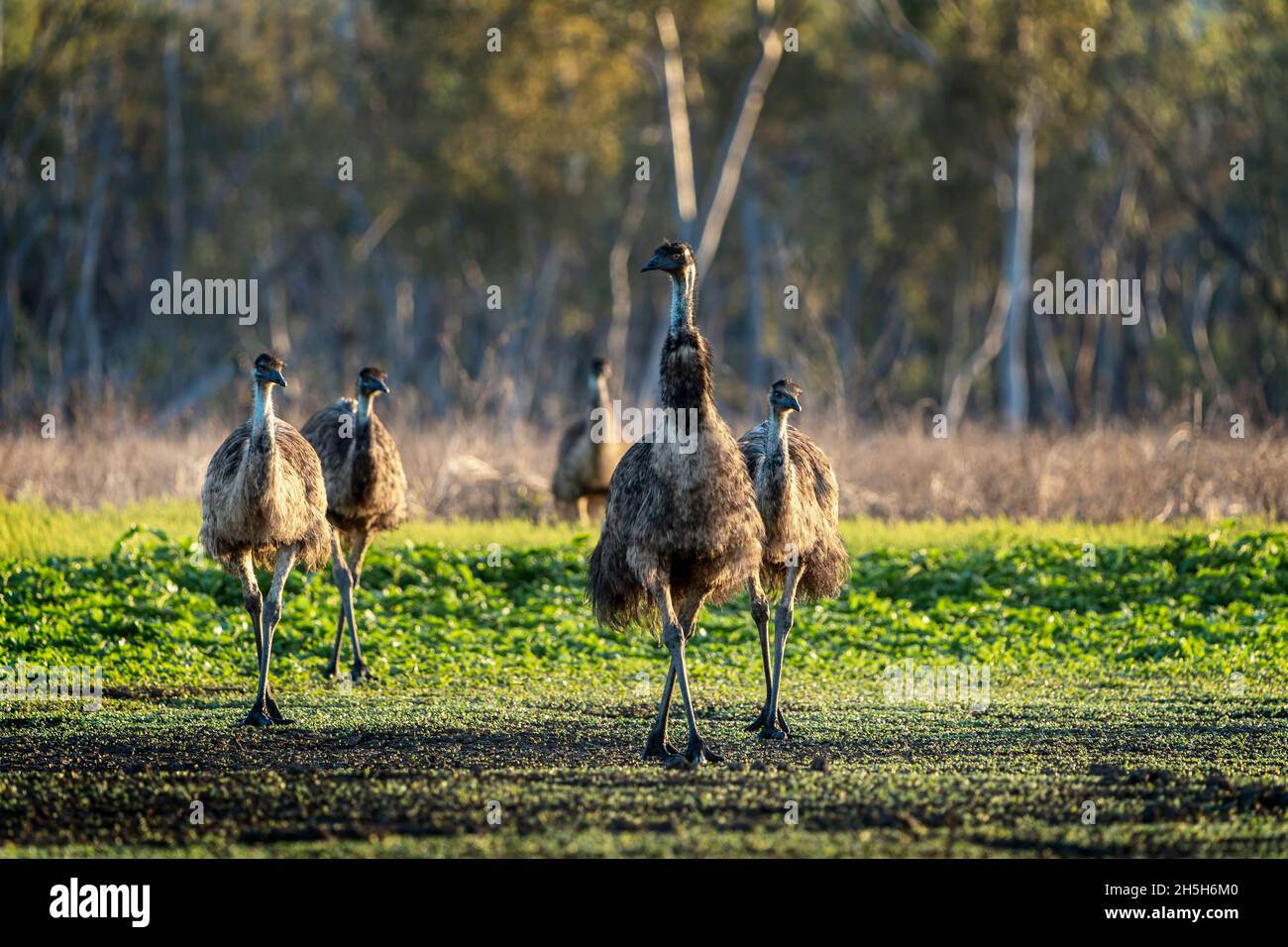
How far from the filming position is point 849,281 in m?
48.0

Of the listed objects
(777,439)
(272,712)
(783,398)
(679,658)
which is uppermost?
(783,398)

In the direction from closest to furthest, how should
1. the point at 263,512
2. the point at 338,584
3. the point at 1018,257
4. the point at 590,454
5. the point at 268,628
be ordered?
the point at 263,512, the point at 268,628, the point at 338,584, the point at 590,454, the point at 1018,257

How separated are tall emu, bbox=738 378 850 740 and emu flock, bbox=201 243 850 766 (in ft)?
0.03

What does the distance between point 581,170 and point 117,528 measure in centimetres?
2847

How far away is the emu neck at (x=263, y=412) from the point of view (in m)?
10.8

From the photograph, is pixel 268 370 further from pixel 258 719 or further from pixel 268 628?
pixel 258 719

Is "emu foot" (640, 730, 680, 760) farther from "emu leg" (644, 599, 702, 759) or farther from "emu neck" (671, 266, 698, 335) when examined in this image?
"emu neck" (671, 266, 698, 335)

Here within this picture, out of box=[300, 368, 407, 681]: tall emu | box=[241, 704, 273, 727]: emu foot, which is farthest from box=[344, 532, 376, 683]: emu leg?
box=[241, 704, 273, 727]: emu foot

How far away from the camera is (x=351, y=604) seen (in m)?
12.5

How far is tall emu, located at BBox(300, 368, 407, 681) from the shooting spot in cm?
1271

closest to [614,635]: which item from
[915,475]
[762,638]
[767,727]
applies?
[762,638]

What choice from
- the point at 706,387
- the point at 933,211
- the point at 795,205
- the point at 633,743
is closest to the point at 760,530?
the point at 706,387

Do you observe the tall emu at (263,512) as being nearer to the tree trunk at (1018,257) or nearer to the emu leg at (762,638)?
the emu leg at (762,638)

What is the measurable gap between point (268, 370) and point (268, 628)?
1.60 metres
